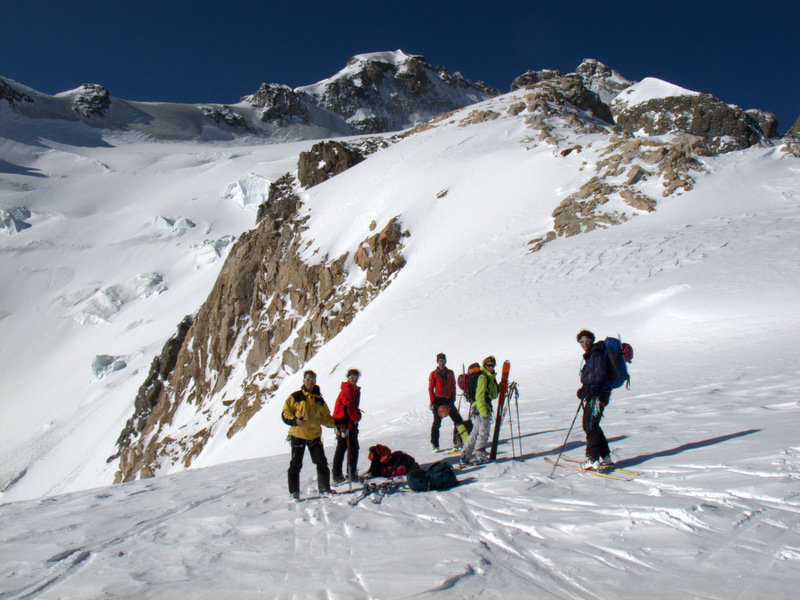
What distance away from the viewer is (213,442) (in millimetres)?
22422

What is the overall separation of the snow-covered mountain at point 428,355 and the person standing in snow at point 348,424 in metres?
0.67

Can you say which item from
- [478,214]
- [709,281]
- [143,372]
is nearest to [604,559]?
[709,281]

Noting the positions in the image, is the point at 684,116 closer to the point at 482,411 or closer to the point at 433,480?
the point at 482,411

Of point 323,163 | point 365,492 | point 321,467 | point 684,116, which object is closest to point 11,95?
point 323,163

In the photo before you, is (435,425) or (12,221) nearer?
(435,425)

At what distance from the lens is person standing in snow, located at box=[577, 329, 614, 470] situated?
509 cm

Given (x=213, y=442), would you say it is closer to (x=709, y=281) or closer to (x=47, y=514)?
(x=47, y=514)

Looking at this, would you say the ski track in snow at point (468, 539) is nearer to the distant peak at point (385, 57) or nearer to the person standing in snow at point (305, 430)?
the person standing in snow at point (305, 430)

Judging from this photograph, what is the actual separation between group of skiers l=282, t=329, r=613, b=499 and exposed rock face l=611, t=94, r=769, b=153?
3108 inches

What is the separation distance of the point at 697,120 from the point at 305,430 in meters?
110

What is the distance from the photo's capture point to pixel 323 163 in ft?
147

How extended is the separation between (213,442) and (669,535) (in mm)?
22372

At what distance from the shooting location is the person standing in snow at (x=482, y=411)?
619 cm


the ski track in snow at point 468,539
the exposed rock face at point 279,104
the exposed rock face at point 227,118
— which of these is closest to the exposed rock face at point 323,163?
the ski track in snow at point 468,539
